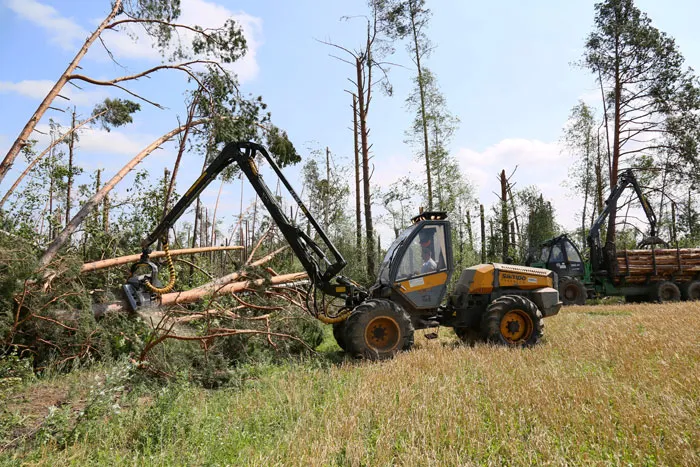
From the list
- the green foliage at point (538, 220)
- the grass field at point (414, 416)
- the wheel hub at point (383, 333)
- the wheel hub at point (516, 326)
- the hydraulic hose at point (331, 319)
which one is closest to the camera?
the grass field at point (414, 416)

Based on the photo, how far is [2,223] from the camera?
7879 mm

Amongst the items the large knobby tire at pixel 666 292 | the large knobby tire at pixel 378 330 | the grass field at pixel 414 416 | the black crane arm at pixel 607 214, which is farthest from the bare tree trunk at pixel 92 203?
the large knobby tire at pixel 666 292

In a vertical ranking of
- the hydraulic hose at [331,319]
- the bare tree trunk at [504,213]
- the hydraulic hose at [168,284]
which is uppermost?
the bare tree trunk at [504,213]

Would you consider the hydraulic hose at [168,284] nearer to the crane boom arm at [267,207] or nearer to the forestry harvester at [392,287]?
the forestry harvester at [392,287]

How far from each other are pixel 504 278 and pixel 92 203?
300 inches

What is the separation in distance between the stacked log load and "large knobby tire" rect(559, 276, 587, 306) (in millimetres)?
1264

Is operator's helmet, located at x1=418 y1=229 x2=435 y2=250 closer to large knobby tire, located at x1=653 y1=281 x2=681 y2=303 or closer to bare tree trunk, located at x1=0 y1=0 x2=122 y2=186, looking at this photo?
bare tree trunk, located at x1=0 y1=0 x2=122 y2=186

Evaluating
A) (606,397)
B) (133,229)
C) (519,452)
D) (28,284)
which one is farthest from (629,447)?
(133,229)

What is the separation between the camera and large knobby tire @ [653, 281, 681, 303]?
48.3ft

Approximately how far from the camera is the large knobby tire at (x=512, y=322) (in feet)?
23.8

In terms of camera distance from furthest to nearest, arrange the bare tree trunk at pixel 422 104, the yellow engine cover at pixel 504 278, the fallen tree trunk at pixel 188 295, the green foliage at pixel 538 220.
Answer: the green foliage at pixel 538 220 → the bare tree trunk at pixel 422 104 → the yellow engine cover at pixel 504 278 → the fallen tree trunk at pixel 188 295

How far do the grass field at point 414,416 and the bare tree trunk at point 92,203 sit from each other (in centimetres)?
266

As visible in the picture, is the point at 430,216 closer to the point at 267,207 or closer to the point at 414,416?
the point at 267,207

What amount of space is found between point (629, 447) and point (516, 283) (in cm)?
486
